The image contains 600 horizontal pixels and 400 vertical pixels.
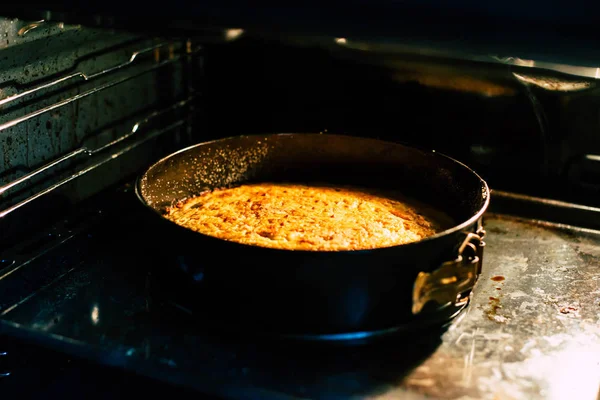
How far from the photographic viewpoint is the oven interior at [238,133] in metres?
1.48

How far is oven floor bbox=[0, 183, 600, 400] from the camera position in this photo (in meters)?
1.40

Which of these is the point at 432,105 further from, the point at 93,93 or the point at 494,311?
the point at 93,93

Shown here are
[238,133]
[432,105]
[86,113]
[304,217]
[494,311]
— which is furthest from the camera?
[238,133]

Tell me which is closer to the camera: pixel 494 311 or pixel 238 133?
pixel 494 311

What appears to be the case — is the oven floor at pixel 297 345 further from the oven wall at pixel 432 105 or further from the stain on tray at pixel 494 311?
the oven wall at pixel 432 105

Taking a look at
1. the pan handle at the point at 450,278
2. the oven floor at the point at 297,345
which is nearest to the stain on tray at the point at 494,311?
the oven floor at the point at 297,345

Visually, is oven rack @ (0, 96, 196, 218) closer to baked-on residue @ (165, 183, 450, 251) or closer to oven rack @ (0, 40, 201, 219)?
oven rack @ (0, 40, 201, 219)

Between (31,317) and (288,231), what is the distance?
71 cm

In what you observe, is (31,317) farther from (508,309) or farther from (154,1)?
(508,309)

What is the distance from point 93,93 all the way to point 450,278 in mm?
1206

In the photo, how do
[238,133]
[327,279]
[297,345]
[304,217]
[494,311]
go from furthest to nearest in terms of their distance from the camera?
[238,133]
[304,217]
[494,311]
[297,345]
[327,279]

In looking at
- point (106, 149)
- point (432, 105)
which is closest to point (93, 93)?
point (106, 149)

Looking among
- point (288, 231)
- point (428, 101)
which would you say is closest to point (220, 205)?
point (288, 231)

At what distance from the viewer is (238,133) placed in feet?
8.53
